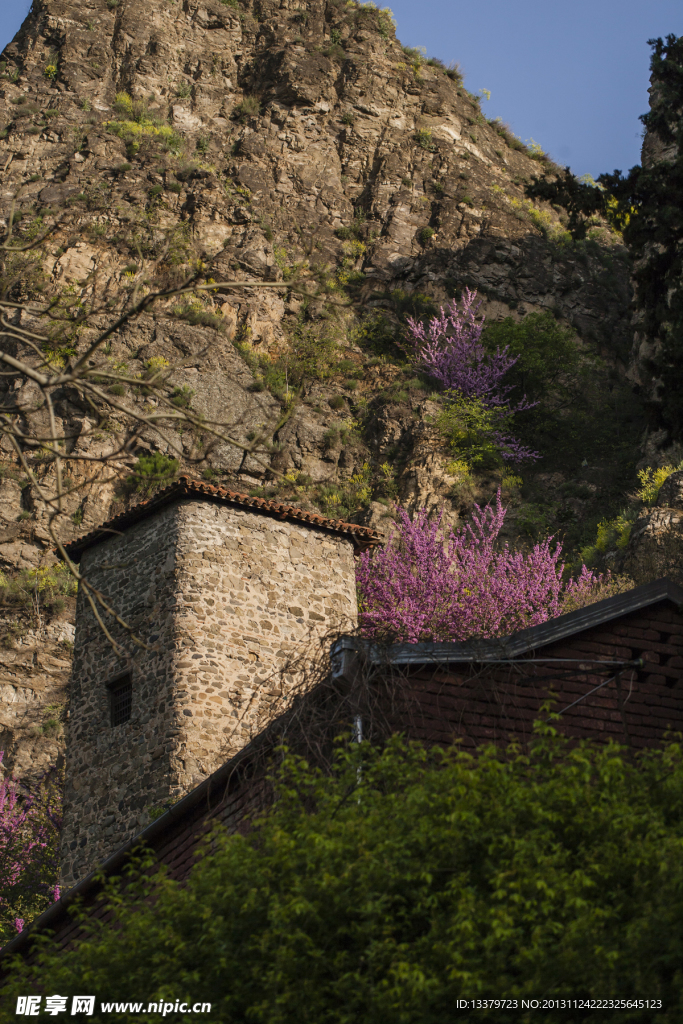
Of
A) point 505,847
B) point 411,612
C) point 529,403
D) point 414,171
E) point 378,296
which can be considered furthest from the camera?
point 414,171

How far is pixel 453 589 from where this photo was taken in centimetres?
1809

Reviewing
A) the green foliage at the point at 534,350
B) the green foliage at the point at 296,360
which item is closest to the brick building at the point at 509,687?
the green foliage at the point at 296,360

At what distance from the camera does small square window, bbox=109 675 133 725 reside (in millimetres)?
14836

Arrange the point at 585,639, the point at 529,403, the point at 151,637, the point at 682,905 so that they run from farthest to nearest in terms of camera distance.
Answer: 1. the point at 529,403
2. the point at 151,637
3. the point at 585,639
4. the point at 682,905

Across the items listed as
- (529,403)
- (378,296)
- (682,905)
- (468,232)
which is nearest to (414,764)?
(682,905)

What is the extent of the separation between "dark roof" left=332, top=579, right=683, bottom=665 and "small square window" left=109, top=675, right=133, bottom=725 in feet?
25.3

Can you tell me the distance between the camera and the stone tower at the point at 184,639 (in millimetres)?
13898

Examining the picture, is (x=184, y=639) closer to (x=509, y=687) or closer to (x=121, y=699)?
(x=121, y=699)

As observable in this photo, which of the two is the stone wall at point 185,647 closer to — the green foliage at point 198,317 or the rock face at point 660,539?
the rock face at point 660,539

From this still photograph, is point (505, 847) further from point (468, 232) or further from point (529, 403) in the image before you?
point (468, 232)

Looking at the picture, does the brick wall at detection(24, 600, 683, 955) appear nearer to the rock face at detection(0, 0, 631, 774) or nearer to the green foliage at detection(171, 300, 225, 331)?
the rock face at detection(0, 0, 631, 774)

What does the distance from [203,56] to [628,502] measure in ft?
84.9

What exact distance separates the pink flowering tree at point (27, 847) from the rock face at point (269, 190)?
6798mm

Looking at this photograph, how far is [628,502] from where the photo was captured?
78.8 ft
